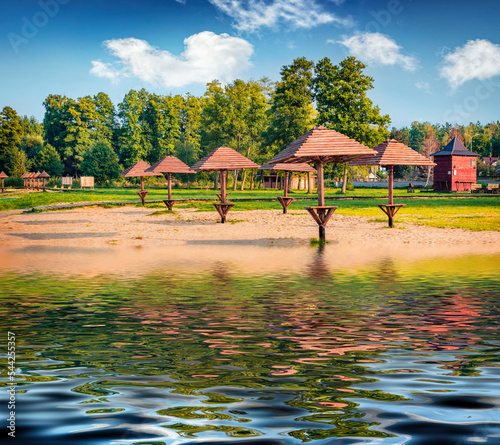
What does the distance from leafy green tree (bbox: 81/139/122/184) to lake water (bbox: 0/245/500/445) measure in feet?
237

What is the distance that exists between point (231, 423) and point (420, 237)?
55.2 ft

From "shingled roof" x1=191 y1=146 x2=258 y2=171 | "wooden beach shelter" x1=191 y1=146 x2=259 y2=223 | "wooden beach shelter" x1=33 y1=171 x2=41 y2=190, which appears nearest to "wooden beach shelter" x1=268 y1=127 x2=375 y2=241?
"wooden beach shelter" x1=191 y1=146 x2=259 y2=223

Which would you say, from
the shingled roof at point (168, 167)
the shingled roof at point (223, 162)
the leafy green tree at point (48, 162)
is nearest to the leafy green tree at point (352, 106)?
the shingled roof at point (168, 167)

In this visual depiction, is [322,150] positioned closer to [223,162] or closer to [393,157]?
[393,157]

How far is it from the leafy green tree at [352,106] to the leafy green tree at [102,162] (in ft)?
119

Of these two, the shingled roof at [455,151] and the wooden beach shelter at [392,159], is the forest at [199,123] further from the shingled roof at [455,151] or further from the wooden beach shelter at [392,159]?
the wooden beach shelter at [392,159]

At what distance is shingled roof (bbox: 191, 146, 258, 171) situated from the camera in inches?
1041

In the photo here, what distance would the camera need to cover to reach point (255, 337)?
6012 mm

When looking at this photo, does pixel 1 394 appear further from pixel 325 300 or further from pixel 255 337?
pixel 325 300

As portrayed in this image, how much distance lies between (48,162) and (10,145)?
26.6ft

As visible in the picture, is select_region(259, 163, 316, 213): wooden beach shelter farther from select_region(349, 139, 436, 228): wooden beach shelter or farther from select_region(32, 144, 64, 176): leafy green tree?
select_region(32, 144, 64, 176): leafy green tree

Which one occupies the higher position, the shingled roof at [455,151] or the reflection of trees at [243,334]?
the shingled roof at [455,151]

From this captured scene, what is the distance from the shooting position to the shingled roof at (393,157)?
23.3 m

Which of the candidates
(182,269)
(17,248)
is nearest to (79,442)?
(182,269)
